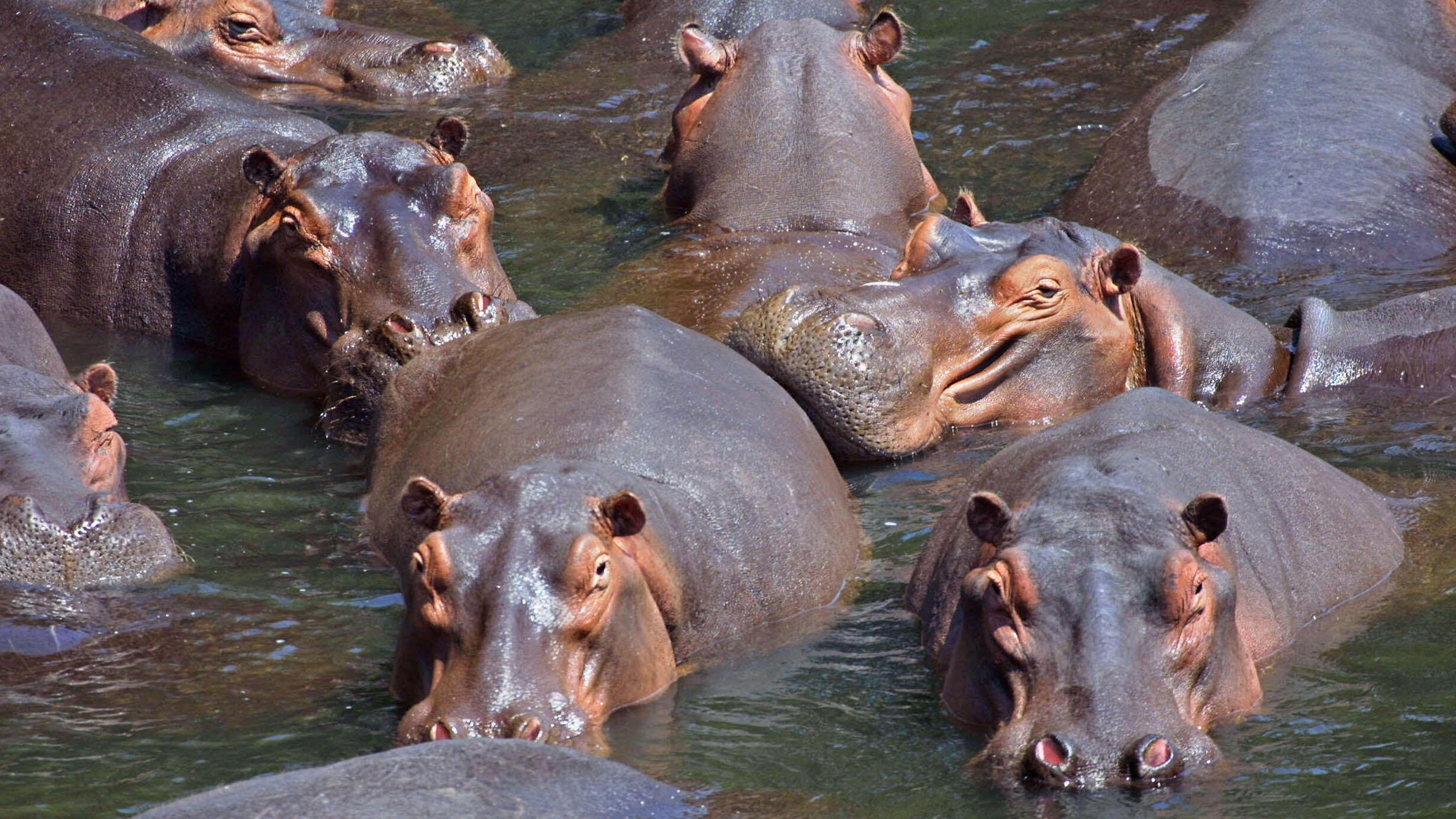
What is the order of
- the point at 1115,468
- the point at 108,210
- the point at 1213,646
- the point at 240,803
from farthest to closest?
the point at 108,210 → the point at 1115,468 → the point at 1213,646 → the point at 240,803

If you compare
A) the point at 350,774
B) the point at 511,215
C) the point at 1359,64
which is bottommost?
the point at 511,215

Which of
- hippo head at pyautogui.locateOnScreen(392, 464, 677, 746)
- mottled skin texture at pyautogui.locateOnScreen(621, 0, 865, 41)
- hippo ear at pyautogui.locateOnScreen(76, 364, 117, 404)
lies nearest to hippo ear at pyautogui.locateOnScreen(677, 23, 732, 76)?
mottled skin texture at pyautogui.locateOnScreen(621, 0, 865, 41)

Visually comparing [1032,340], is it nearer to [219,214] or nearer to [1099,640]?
[1099,640]

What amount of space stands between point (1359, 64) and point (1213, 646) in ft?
21.4

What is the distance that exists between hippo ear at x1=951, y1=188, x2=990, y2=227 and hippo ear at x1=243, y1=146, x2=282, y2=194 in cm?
282

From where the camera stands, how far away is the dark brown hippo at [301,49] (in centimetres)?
1216

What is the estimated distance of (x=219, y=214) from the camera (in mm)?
8914

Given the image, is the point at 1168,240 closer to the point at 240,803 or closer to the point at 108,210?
the point at 108,210

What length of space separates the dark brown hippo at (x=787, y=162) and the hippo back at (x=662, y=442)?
1.82 metres

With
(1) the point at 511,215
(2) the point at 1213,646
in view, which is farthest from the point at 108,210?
(2) the point at 1213,646

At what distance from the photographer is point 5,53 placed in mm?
9797

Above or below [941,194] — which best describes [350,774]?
above

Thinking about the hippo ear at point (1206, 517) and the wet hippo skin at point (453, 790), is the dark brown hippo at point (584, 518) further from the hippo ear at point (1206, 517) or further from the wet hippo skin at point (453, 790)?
the hippo ear at point (1206, 517)

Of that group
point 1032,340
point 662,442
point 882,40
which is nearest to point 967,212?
point 1032,340
